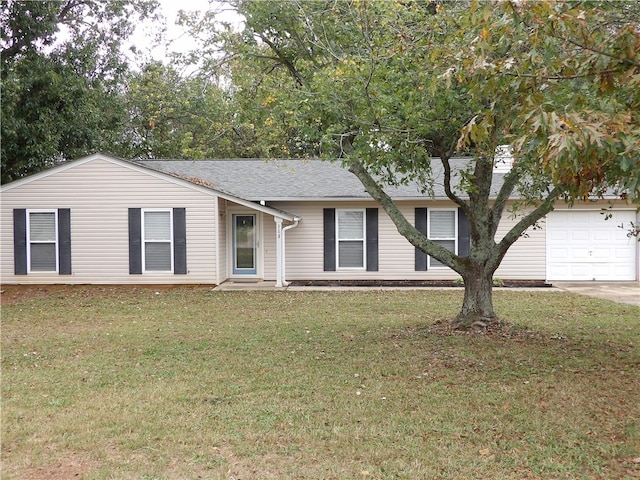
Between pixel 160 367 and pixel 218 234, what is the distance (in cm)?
826

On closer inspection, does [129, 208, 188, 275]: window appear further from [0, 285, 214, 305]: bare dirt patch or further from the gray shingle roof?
the gray shingle roof

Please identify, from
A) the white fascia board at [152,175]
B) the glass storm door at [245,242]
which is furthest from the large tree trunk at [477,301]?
the glass storm door at [245,242]

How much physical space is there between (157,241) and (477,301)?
9.19 meters

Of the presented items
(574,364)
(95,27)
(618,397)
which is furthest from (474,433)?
(95,27)

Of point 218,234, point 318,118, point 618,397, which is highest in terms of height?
point 318,118

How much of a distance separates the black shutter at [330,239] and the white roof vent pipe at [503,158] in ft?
15.2

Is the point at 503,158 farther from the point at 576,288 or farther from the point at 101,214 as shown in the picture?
the point at 101,214

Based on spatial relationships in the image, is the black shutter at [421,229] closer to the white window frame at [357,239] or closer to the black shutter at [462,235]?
the black shutter at [462,235]

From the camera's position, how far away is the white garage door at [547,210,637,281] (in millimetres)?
15578

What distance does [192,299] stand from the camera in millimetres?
12406

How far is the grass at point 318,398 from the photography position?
3941mm

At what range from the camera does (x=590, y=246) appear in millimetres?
15617

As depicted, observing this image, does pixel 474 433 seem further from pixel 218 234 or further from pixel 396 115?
pixel 218 234

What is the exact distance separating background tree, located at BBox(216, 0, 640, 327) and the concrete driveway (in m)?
5.26
